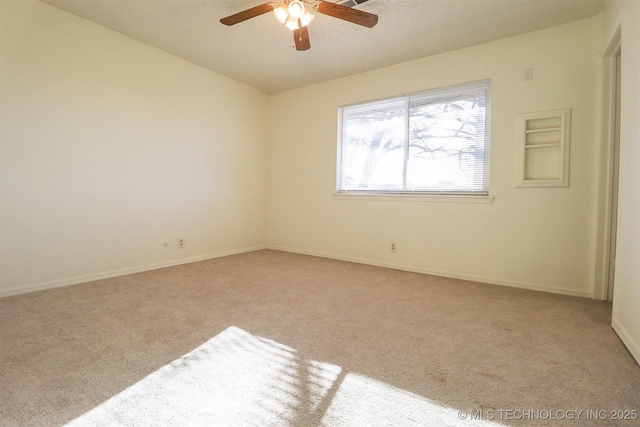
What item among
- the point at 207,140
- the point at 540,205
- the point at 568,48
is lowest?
the point at 540,205

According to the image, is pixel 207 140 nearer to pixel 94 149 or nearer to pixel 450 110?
pixel 94 149

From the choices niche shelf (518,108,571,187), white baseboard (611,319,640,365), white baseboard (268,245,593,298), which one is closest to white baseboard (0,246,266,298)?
white baseboard (268,245,593,298)

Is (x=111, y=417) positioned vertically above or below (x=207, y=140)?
below

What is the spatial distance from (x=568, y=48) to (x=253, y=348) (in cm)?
366

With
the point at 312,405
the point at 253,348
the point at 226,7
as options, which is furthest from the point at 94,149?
the point at 312,405

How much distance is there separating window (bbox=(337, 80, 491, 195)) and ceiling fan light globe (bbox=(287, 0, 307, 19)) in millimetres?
1913

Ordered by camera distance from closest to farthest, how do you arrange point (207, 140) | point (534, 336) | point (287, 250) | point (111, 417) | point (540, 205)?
point (111, 417) → point (534, 336) → point (540, 205) → point (207, 140) → point (287, 250)

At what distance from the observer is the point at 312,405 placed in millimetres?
1259

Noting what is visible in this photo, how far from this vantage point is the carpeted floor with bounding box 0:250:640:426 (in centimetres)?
122

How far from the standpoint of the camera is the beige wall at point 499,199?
275 centimetres

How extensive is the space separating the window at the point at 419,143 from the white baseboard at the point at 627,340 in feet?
5.17

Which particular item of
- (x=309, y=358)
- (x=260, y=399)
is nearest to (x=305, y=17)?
(x=309, y=358)

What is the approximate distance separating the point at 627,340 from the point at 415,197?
217 centimetres

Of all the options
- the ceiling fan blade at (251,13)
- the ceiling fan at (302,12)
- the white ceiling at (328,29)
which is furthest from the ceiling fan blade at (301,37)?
the white ceiling at (328,29)
